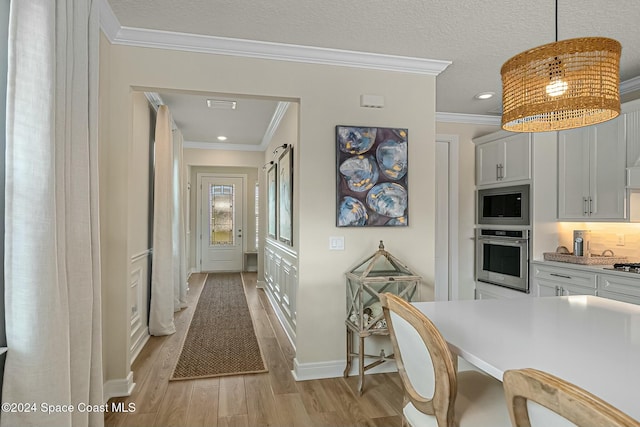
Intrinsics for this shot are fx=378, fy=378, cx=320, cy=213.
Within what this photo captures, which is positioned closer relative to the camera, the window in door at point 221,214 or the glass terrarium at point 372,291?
the glass terrarium at point 372,291

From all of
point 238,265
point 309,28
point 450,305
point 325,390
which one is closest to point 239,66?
point 309,28

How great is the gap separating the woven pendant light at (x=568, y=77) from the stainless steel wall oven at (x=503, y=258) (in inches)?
103

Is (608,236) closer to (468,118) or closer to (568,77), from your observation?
(468,118)

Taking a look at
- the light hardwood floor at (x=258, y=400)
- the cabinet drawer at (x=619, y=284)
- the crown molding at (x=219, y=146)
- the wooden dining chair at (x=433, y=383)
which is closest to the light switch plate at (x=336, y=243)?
the light hardwood floor at (x=258, y=400)

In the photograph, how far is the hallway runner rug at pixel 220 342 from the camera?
3080mm

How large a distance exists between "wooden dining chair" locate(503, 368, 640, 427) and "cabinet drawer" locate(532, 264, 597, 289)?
9.83 ft

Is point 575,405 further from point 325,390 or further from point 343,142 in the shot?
point 343,142

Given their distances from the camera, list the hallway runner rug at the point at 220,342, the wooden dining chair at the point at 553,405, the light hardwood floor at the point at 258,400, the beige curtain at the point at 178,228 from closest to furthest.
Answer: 1. the wooden dining chair at the point at 553,405
2. the light hardwood floor at the point at 258,400
3. the hallway runner rug at the point at 220,342
4. the beige curtain at the point at 178,228

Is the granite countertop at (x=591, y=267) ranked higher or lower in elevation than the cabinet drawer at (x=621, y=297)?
higher

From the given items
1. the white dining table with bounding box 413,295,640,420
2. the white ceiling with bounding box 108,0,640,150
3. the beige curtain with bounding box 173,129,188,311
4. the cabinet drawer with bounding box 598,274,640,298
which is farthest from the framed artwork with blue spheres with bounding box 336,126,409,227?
the beige curtain with bounding box 173,129,188,311

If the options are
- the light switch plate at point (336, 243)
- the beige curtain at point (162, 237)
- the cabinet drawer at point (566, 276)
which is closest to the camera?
the light switch plate at point (336, 243)

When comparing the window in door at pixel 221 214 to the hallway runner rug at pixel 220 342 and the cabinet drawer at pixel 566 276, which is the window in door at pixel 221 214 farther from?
the cabinet drawer at pixel 566 276

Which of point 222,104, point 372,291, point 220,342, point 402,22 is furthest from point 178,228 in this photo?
point 402,22

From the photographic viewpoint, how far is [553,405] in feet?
2.46
